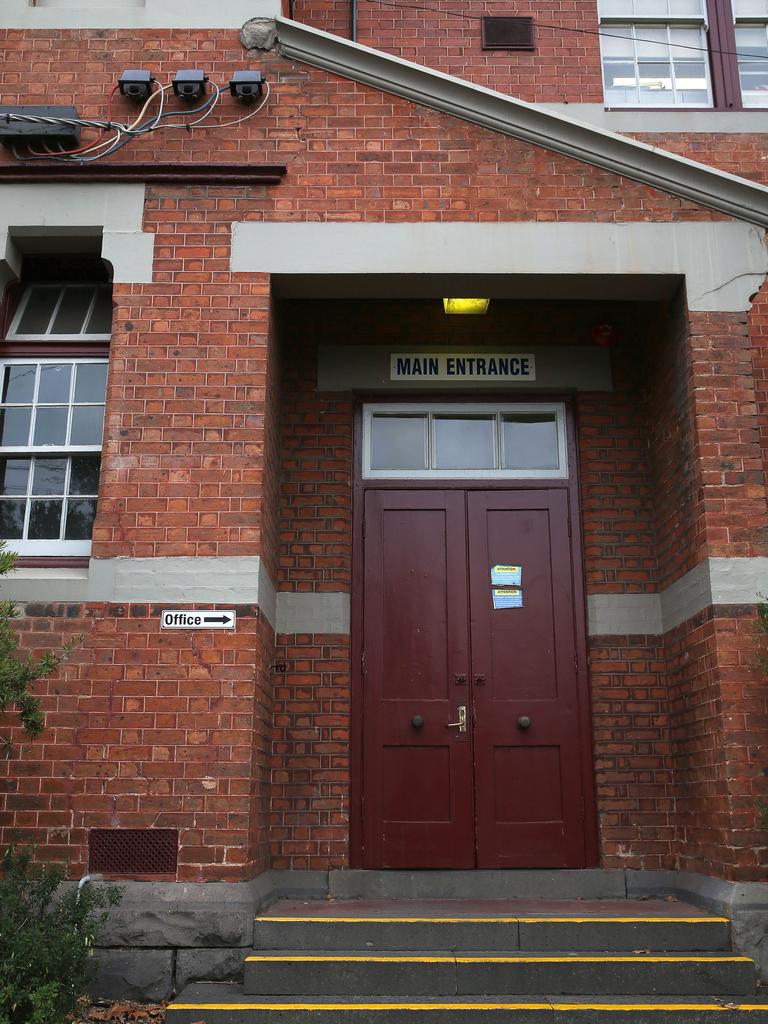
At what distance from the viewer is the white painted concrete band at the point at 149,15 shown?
7.69 metres

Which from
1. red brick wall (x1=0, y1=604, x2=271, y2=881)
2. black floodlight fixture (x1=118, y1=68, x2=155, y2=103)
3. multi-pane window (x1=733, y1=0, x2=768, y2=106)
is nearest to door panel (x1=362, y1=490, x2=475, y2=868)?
red brick wall (x1=0, y1=604, x2=271, y2=881)

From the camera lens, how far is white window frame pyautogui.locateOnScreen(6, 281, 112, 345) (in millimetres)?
7543

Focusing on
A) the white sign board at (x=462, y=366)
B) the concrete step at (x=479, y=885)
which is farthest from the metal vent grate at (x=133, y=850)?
the white sign board at (x=462, y=366)

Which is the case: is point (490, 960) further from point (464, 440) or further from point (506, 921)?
point (464, 440)

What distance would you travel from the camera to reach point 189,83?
24.1 feet

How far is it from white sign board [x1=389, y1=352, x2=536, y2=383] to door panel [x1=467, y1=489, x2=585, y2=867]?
1007 millimetres

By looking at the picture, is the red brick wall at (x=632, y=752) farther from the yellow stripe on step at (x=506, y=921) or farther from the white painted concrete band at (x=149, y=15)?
the white painted concrete band at (x=149, y=15)

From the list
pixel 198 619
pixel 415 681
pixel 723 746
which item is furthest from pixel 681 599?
pixel 198 619

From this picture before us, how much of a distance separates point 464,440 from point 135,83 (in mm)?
3762

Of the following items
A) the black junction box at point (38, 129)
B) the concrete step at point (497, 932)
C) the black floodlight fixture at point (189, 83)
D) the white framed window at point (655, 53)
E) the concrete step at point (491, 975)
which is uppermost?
the white framed window at point (655, 53)

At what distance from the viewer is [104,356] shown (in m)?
7.50

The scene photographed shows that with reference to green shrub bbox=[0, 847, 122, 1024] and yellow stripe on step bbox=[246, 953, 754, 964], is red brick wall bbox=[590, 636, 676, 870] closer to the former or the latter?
yellow stripe on step bbox=[246, 953, 754, 964]

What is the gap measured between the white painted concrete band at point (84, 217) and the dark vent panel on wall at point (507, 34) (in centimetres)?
399

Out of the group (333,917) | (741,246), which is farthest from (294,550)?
(741,246)
